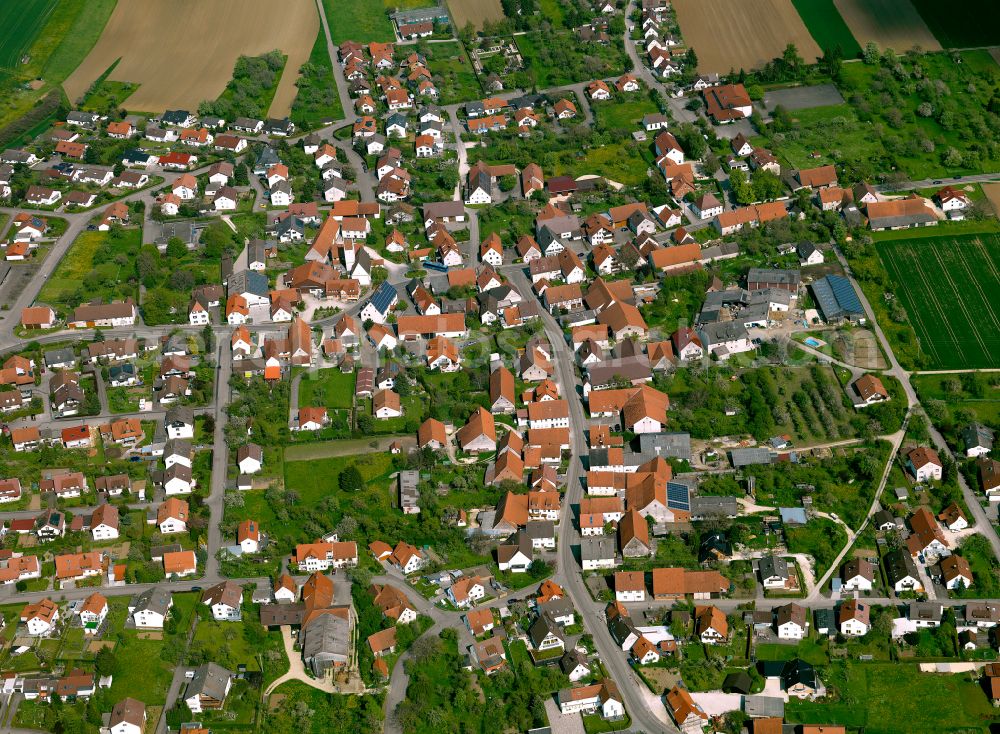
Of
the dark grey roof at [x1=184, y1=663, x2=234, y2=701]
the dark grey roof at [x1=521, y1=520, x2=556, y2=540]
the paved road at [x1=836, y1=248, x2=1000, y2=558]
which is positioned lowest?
the paved road at [x1=836, y1=248, x2=1000, y2=558]

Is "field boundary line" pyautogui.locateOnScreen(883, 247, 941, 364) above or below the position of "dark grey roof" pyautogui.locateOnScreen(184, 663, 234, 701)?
below

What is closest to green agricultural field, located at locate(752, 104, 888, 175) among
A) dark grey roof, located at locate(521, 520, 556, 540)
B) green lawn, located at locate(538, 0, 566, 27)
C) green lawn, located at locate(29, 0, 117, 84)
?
green lawn, located at locate(538, 0, 566, 27)

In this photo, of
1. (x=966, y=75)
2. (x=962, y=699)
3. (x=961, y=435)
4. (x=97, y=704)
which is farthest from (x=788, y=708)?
(x=966, y=75)

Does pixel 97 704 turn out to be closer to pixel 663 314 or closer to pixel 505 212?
pixel 663 314

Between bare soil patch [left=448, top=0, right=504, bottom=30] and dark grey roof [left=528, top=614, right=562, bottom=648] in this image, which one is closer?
dark grey roof [left=528, top=614, right=562, bottom=648]

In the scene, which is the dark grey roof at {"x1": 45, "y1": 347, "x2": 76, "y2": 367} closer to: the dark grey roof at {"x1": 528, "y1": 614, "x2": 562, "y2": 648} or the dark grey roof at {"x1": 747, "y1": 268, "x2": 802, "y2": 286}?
the dark grey roof at {"x1": 528, "y1": 614, "x2": 562, "y2": 648}

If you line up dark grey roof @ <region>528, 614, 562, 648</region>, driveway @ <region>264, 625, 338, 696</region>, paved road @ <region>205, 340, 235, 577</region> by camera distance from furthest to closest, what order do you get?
paved road @ <region>205, 340, 235, 577</region> → dark grey roof @ <region>528, 614, 562, 648</region> → driveway @ <region>264, 625, 338, 696</region>

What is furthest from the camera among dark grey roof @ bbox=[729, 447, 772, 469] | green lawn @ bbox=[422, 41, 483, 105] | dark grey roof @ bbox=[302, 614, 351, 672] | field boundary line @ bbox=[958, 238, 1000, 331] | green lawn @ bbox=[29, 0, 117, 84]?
green lawn @ bbox=[29, 0, 117, 84]
